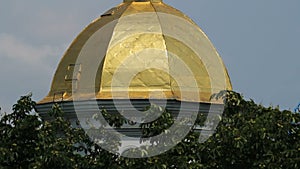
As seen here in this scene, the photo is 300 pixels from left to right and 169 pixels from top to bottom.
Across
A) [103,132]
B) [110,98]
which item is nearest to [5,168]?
[103,132]

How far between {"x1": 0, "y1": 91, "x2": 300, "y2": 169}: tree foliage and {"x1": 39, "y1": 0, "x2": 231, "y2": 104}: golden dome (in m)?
6.76

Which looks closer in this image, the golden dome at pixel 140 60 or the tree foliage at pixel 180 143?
the tree foliage at pixel 180 143

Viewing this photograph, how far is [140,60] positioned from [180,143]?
806cm

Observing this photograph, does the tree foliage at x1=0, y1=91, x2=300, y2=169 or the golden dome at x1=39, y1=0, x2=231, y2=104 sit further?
the golden dome at x1=39, y1=0, x2=231, y2=104

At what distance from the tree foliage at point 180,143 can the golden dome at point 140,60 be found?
266 inches

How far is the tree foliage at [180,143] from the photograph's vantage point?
1748 centimetres

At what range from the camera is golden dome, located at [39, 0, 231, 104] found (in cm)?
2558

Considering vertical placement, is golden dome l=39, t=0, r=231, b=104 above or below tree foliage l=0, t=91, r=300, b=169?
above

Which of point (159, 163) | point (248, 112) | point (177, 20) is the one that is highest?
point (177, 20)

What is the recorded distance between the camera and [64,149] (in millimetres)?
17797

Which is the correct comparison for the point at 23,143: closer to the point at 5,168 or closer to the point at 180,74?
the point at 5,168

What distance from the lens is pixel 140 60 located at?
2581 centimetres

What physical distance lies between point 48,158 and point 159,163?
172cm

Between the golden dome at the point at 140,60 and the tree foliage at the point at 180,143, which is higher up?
the golden dome at the point at 140,60
